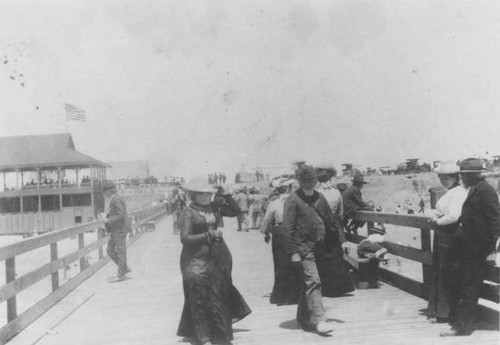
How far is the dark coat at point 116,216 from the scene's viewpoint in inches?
392

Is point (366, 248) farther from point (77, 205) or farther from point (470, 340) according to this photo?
point (77, 205)

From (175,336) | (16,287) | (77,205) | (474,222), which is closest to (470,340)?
(474,222)

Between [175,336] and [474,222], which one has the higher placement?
[474,222]

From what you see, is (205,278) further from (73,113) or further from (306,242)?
(73,113)

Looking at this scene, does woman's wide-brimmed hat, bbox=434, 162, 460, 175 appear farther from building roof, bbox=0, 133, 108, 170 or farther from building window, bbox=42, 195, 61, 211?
building window, bbox=42, 195, 61, 211

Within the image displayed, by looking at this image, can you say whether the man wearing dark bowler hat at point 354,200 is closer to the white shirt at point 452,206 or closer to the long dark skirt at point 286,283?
the long dark skirt at point 286,283

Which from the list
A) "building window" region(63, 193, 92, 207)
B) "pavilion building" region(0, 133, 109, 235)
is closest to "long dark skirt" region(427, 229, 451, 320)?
"pavilion building" region(0, 133, 109, 235)

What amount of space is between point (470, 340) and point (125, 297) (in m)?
4.82

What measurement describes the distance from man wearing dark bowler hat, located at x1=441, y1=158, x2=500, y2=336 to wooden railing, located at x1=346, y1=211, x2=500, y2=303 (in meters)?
0.28

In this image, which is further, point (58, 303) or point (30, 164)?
point (30, 164)

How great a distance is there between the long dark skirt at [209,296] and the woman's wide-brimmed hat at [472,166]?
2336 millimetres

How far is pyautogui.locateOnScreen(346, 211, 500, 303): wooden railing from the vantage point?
5374mm

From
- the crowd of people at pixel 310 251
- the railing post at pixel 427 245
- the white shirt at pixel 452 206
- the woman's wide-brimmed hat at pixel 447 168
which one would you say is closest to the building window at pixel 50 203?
the railing post at pixel 427 245

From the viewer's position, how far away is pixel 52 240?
25.0 feet
